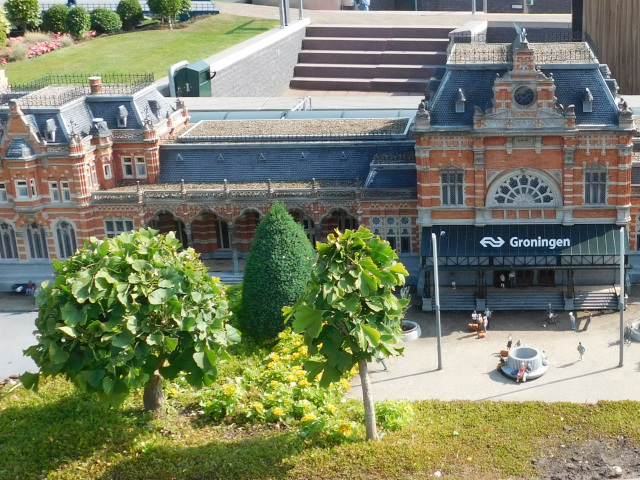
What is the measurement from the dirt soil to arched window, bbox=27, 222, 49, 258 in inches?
1537

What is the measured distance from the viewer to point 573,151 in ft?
197

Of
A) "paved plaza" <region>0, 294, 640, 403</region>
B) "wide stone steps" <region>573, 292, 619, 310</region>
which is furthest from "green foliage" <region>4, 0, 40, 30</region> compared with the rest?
"wide stone steps" <region>573, 292, 619, 310</region>

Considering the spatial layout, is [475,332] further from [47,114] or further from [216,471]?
[47,114]

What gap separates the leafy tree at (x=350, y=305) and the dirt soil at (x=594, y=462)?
8620 mm

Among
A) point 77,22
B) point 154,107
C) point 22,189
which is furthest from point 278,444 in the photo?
point 77,22

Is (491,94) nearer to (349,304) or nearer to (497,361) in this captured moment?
(497,361)

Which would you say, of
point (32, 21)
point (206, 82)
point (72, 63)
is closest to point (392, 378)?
point (206, 82)

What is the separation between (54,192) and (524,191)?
31094 millimetres

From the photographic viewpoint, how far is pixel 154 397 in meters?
48.7

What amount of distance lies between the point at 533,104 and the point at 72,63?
7277 cm

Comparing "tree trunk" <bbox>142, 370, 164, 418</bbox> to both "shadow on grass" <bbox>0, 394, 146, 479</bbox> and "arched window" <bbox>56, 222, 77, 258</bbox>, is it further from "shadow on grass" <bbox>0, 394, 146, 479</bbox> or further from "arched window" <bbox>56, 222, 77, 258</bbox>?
"arched window" <bbox>56, 222, 77, 258</bbox>

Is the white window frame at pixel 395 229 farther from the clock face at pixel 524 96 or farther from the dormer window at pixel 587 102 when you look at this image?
the dormer window at pixel 587 102

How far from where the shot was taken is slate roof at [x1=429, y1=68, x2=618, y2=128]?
197 ft

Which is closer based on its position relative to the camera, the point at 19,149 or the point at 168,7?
the point at 19,149
